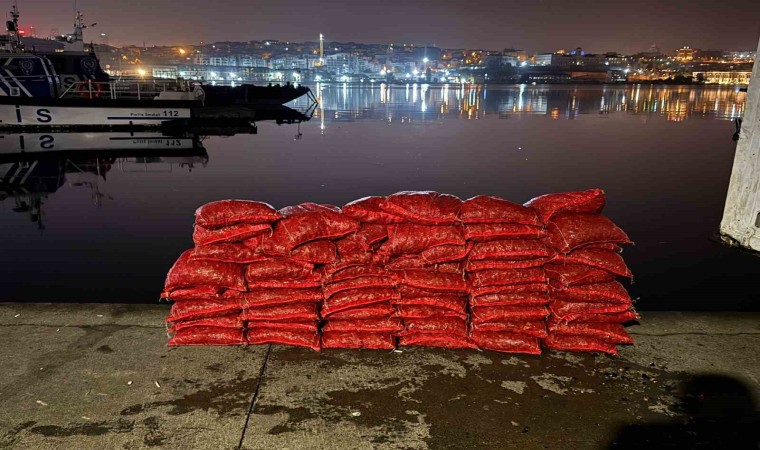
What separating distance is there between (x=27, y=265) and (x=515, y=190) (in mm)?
11700

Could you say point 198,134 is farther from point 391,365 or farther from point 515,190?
point 391,365

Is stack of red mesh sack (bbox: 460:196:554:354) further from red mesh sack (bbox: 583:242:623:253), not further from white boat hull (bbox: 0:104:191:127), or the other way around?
white boat hull (bbox: 0:104:191:127)

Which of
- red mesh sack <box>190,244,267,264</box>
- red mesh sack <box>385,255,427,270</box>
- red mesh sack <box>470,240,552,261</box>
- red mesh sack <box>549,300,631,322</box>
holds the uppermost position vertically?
red mesh sack <box>470,240,552,261</box>

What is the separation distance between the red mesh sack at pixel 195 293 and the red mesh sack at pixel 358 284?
2.93ft

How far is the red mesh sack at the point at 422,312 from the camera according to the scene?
443 centimetres

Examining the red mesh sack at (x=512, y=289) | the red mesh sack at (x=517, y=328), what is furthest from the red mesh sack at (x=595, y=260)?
the red mesh sack at (x=517, y=328)

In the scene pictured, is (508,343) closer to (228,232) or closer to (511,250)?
(511,250)

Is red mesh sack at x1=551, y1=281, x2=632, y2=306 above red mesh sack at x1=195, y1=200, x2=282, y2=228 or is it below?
below

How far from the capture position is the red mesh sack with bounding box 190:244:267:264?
4.39 m

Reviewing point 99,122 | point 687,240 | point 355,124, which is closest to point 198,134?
point 99,122

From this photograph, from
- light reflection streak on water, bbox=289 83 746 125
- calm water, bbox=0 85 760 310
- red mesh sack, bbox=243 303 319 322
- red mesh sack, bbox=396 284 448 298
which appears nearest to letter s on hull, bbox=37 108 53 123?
calm water, bbox=0 85 760 310

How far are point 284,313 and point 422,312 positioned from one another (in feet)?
3.81

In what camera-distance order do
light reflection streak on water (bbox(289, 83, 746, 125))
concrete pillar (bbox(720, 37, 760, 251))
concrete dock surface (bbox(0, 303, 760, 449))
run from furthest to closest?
1. light reflection streak on water (bbox(289, 83, 746, 125))
2. concrete pillar (bbox(720, 37, 760, 251))
3. concrete dock surface (bbox(0, 303, 760, 449))

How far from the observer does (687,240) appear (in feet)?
33.9
